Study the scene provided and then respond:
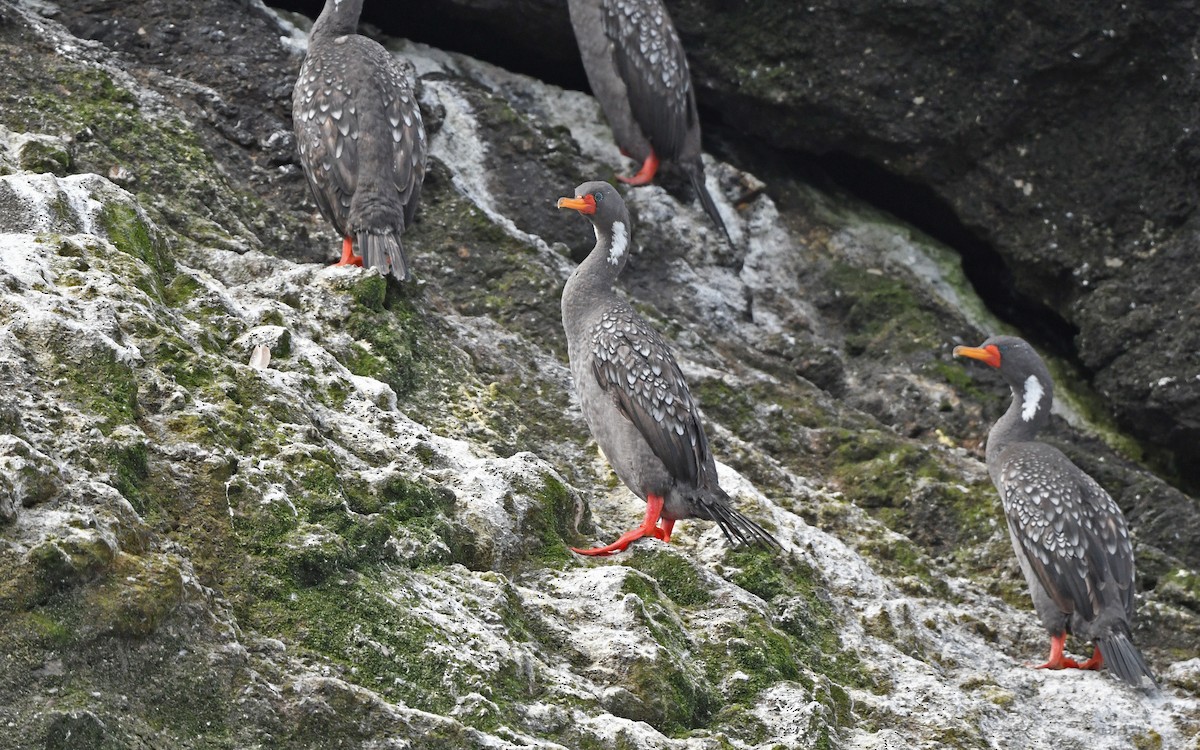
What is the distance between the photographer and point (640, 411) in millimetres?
7180

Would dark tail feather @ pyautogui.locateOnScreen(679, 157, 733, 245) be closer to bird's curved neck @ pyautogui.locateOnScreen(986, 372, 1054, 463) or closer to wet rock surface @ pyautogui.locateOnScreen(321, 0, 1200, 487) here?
wet rock surface @ pyautogui.locateOnScreen(321, 0, 1200, 487)

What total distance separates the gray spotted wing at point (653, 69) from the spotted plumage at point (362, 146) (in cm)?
Answer: 211

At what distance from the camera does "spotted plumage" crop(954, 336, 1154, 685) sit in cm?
763

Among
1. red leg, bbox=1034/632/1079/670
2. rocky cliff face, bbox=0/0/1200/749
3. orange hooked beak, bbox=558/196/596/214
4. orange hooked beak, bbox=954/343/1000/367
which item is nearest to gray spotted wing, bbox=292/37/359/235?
rocky cliff face, bbox=0/0/1200/749

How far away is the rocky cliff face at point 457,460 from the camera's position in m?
4.34

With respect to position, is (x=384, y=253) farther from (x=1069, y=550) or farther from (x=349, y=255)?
(x=1069, y=550)

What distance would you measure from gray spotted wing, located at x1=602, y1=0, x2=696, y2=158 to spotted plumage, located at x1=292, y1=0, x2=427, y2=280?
6.93 ft

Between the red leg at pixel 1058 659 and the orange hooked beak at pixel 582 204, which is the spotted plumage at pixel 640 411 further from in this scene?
the red leg at pixel 1058 659

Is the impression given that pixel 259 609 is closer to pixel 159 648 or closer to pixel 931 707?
pixel 159 648

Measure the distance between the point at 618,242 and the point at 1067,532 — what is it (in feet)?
9.45

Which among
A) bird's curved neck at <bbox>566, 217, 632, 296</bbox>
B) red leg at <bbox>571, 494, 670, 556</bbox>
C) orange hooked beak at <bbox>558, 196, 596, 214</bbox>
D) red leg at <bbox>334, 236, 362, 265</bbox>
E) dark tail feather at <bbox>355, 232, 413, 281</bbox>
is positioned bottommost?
red leg at <bbox>334, 236, 362, 265</bbox>

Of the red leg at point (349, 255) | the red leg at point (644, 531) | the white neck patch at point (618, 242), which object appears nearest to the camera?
the red leg at point (644, 531)

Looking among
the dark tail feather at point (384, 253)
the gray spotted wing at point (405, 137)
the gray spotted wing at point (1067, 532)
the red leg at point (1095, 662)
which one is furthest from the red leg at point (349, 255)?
the red leg at point (1095, 662)

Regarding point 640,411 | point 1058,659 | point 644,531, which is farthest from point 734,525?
point 1058,659
